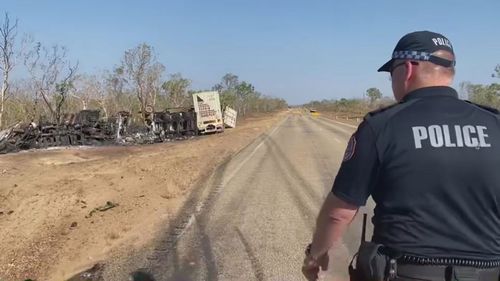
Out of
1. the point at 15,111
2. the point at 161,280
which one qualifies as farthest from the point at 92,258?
the point at 15,111

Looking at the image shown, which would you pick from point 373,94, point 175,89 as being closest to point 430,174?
point 175,89

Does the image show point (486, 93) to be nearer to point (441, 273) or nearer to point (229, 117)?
point (229, 117)

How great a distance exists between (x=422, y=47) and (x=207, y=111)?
3282cm

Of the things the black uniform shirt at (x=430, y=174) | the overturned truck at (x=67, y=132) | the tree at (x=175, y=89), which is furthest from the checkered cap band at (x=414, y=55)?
the tree at (x=175, y=89)

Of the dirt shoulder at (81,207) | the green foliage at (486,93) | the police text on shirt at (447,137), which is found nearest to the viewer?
the police text on shirt at (447,137)

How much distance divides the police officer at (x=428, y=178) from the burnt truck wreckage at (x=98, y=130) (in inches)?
908

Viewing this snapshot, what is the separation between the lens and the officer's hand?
2.35 m

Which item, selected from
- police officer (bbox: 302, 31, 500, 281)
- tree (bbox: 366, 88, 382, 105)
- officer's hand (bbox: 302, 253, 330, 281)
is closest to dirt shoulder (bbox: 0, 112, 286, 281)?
officer's hand (bbox: 302, 253, 330, 281)

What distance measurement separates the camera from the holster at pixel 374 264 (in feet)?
7.01

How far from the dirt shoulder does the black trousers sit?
16.6ft

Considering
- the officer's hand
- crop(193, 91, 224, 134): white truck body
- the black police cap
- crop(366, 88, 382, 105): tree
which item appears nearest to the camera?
the black police cap

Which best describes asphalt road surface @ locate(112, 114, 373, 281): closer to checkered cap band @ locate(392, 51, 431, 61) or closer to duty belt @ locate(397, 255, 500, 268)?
duty belt @ locate(397, 255, 500, 268)

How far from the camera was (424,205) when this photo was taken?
6.91 feet

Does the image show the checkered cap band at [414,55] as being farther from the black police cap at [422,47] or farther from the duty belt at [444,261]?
the duty belt at [444,261]
